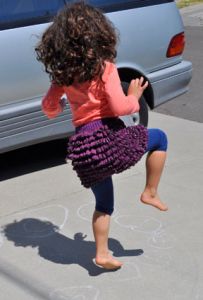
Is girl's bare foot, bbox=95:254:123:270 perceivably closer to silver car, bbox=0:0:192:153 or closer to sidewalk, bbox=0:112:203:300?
sidewalk, bbox=0:112:203:300

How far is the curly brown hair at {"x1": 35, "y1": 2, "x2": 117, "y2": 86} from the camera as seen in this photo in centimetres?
315

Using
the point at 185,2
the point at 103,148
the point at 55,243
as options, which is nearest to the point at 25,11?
the point at 55,243

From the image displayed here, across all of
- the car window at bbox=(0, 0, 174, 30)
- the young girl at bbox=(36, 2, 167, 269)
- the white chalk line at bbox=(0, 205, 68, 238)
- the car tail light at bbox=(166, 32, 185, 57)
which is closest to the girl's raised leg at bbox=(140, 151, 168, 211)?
the young girl at bbox=(36, 2, 167, 269)

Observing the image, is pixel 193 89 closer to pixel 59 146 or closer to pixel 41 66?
pixel 59 146

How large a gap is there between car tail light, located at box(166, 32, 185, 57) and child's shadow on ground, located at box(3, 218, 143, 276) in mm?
2258

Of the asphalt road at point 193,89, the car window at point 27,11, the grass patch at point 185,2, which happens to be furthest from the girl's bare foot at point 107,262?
the grass patch at point 185,2

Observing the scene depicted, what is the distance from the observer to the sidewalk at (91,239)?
3473 millimetres

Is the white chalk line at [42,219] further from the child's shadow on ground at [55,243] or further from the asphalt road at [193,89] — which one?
the asphalt road at [193,89]

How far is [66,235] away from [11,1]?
1.83m

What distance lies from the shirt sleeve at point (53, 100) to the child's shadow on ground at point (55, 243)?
2.85 feet

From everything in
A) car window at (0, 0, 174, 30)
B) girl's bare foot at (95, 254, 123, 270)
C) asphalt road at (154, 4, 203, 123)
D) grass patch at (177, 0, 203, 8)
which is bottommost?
grass patch at (177, 0, 203, 8)

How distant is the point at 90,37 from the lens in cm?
314

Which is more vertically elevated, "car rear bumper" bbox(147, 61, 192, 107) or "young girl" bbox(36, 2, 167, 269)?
"young girl" bbox(36, 2, 167, 269)

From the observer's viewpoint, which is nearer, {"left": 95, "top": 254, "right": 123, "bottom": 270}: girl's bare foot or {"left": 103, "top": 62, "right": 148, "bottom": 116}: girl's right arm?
{"left": 103, "top": 62, "right": 148, "bottom": 116}: girl's right arm
